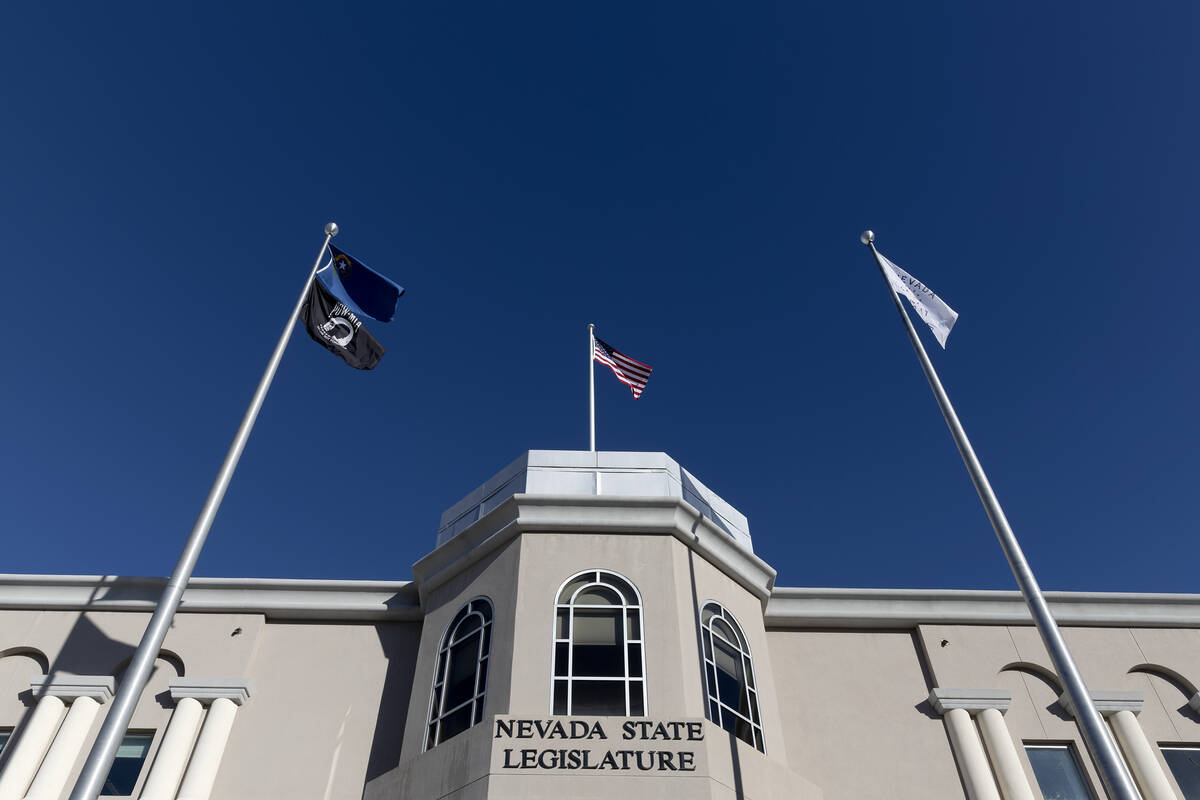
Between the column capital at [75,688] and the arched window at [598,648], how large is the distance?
25.6 ft

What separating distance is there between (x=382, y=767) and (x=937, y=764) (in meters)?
9.05

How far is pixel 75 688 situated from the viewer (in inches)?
582

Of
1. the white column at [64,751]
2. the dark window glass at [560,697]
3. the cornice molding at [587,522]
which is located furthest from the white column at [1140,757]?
the white column at [64,751]

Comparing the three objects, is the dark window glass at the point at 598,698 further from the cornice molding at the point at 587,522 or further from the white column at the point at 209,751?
the white column at the point at 209,751

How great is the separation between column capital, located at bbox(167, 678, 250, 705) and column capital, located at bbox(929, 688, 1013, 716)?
11803mm

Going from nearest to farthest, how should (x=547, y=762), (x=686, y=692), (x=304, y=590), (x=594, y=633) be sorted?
(x=547, y=762) < (x=686, y=692) < (x=594, y=633) < (x=304, y=590)

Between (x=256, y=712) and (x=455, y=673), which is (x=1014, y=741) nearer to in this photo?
(x=455, y=673)

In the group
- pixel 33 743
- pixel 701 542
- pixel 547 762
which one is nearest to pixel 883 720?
pixel 701 542

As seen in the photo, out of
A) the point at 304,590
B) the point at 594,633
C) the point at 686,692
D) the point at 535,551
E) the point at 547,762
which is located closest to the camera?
the point at 547,762

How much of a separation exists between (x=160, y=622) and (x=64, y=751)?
19.2 feet

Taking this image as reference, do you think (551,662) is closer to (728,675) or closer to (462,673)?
(462,673)

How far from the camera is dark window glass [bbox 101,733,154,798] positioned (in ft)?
45.6

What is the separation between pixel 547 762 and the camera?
11.8 meters

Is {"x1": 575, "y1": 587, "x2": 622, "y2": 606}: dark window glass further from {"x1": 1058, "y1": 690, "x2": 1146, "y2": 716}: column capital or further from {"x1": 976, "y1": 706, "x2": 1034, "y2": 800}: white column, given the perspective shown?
{"x1": 1058, "y1": 690, "x2": 1146, "y2": 716}: column capital
